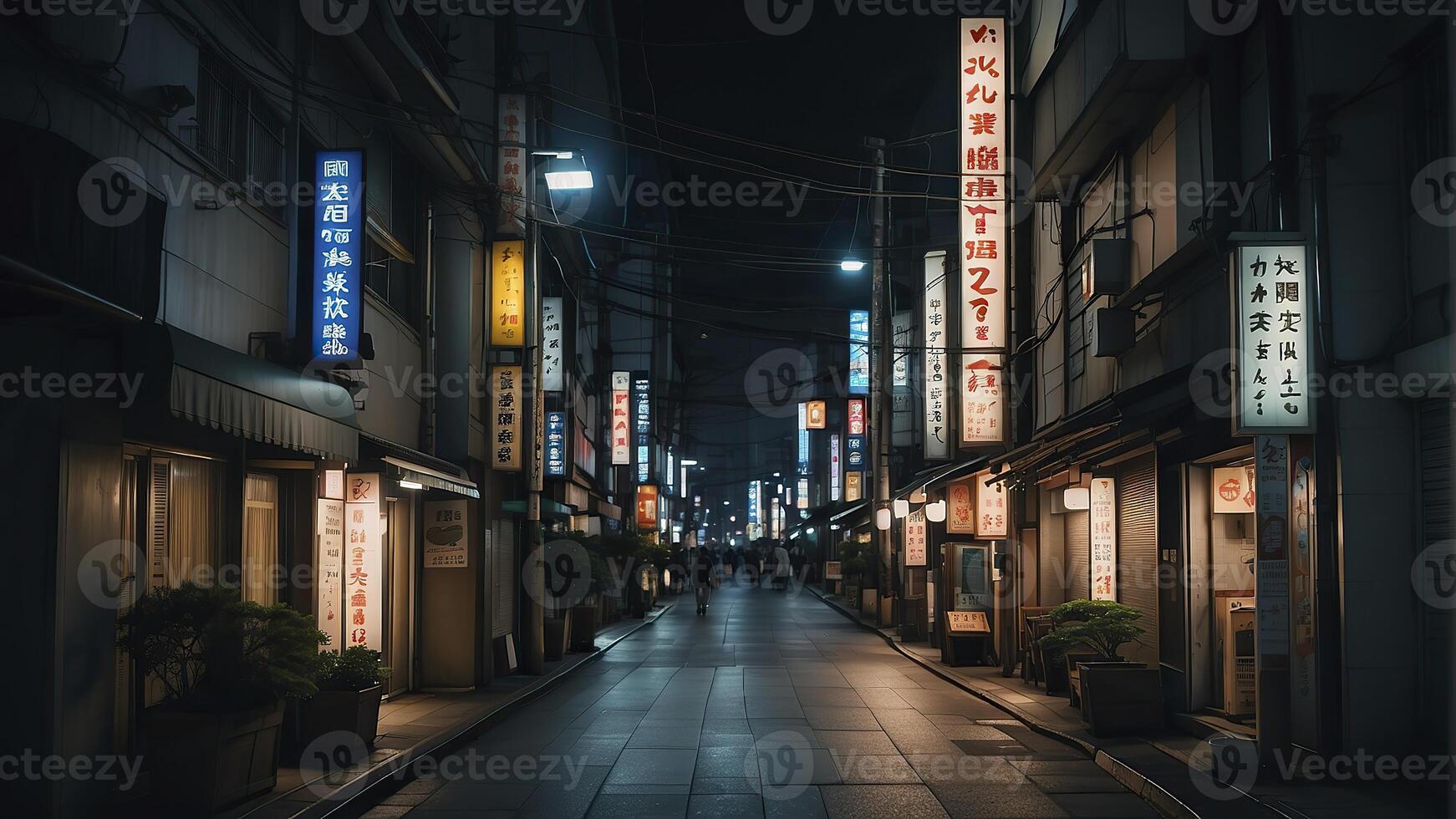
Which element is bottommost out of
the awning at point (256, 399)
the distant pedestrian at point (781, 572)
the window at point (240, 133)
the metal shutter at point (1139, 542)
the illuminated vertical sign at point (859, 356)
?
the distant pedestrian at point (781, 572)

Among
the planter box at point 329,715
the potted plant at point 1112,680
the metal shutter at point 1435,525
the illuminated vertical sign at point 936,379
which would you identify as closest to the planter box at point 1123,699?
the potted plant at point 1112,680

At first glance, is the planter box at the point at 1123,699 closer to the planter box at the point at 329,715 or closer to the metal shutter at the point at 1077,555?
the metal shutter at the point at 1077,555

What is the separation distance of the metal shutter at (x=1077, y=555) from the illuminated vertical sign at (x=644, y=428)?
31847 mm

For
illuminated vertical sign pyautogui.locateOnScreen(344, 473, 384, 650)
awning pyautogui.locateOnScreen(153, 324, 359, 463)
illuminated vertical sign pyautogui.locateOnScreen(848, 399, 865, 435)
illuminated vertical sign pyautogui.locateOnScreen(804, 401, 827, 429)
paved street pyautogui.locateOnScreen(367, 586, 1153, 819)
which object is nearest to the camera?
awning pyautogui.locateOnScreen(153, 324, 359, 463)

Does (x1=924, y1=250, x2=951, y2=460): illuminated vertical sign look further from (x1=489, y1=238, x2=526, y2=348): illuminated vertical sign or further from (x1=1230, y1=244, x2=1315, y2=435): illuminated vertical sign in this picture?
(x1=1230, y1=244, x2=1315, y2=435): illuminated vertical sign

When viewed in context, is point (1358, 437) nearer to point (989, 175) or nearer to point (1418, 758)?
point (1418, 758)

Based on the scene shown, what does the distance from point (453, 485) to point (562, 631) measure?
8327mm

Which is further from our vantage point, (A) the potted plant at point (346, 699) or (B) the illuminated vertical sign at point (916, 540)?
(B) the illuminated vertical sign at point (916, 540)

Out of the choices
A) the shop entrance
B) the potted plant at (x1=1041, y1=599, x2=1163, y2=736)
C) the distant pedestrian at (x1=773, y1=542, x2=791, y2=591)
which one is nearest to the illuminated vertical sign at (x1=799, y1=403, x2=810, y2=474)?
the distant pedestrian at (x1=773, y1=542, x2=791, y2=591)

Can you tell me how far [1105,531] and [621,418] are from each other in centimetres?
3065

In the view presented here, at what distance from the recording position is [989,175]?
66.4 feet

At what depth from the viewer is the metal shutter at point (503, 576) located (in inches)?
826

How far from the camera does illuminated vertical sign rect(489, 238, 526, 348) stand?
795 inches

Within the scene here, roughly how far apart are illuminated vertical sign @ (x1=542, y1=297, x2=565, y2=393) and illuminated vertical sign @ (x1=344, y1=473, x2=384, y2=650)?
1332 centimetres
